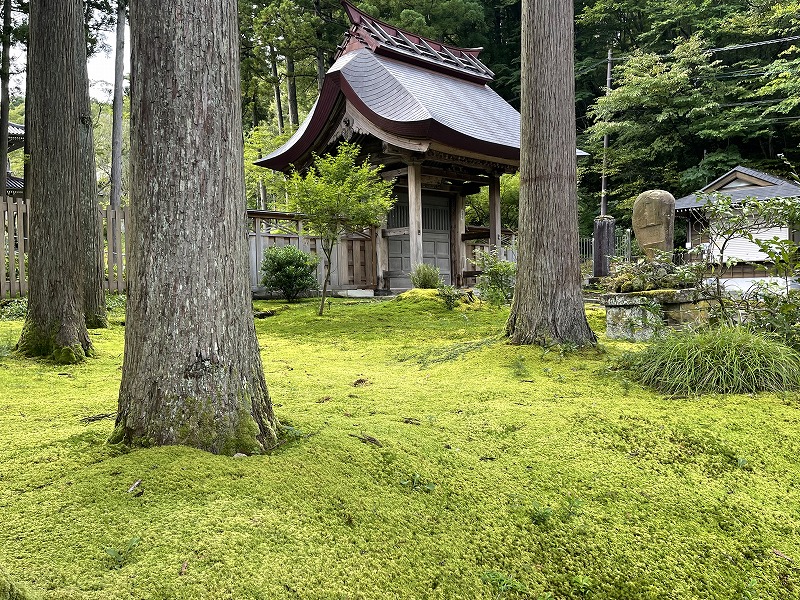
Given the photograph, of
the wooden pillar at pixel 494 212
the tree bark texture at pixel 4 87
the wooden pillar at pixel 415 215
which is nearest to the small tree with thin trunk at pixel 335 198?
the wooden pillar at pixel 415 215

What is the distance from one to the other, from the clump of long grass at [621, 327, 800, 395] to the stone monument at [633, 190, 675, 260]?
410 cm

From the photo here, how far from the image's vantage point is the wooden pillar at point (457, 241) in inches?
566

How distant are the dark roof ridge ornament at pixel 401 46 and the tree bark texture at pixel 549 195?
9687 millimetres

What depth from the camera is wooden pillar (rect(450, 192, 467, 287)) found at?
47.2ft

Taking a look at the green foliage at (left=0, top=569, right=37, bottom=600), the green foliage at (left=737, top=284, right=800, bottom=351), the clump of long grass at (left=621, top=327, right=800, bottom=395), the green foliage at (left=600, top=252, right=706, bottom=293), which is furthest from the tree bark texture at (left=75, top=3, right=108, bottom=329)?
the green foliage at (left=737, top=284, right=800, bottom=351)

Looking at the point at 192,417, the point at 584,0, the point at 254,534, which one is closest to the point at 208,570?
the point at 254,534

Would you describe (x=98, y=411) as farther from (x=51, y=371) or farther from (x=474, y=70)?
(x=474, y=70)

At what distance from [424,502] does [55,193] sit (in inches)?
185

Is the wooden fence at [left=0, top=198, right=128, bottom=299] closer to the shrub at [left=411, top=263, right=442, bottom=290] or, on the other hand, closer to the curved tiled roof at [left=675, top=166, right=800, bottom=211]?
the shrub at [left=411, top=263, right=442, bottom=290]

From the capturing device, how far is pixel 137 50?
8.11ft

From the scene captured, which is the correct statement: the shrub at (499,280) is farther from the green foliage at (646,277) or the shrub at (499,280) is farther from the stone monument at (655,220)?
the green foliage at (646,277)

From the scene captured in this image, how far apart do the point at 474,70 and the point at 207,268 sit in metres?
15.9

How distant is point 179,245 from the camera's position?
95.6 inches

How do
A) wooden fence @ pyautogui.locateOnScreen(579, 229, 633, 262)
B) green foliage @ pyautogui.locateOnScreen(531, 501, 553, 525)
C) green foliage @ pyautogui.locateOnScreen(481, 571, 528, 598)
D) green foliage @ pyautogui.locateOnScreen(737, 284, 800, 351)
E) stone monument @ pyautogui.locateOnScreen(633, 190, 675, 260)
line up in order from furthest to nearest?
wooden fence @ pyautogui.locateOnScreen(579, 229, 633, 262)
stone monument @ pyautogui.locateOnScreen(633, 190, 675, 260)
green foliage @ pyautogui.locateOnScreen(737, 284, 800, 351)
green foliage @ pyautogui.locateOnScreen(531, 501, 553, 525)
green foliage @ pyautogui.locateOnScreen(481, 571, 528, 598)
